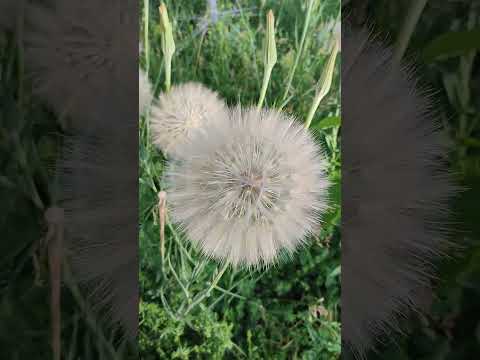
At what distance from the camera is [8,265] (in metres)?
0.40

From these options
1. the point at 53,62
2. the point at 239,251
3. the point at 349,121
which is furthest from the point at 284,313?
the point at 53,62

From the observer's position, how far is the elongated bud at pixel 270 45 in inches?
12.8

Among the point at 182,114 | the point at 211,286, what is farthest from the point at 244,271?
the point at 182,114

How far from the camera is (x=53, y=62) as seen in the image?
0.39 metres

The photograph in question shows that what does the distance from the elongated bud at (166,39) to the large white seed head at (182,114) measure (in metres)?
0.02

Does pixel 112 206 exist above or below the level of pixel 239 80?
below

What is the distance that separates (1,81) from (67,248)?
0.54ft

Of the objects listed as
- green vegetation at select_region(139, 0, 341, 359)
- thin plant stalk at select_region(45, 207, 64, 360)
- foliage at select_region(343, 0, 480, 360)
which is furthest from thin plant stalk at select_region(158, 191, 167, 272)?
foliage at select_region(343, 0, 480, 360)

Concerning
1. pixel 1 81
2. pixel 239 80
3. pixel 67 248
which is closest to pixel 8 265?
pixel 67 248

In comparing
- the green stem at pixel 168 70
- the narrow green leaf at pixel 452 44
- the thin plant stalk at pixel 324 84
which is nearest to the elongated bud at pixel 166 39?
the green stem at pixel 168 70

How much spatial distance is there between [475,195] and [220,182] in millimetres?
232

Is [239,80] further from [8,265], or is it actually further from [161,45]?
[8,265]

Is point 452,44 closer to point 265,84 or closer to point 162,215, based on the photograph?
point 265,84

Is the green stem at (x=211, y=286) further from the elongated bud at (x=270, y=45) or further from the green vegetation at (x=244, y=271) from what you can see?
the elongated bud at (x=270, y=45)
